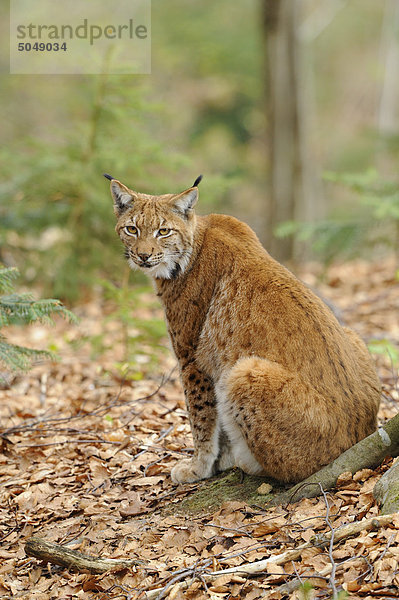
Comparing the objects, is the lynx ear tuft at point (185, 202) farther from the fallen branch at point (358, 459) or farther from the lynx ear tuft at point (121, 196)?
the fallen branch at point (358, 459)

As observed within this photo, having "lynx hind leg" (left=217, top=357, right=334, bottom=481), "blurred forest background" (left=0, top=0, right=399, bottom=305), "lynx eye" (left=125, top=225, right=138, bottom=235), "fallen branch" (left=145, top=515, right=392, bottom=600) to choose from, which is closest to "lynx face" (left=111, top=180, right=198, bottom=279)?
"lynx eye" (left=125, top=225, right=138, bottom=235)

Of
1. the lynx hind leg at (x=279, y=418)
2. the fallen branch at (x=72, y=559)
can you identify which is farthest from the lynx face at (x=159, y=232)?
the fallen branch at (x=72, y=559)

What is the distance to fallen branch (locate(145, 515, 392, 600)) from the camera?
3547 millimetres

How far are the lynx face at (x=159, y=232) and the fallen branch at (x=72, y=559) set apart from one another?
212cm

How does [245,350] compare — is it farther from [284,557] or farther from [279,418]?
[284,557]

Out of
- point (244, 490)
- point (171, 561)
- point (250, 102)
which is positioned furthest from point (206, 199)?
point (250, 102)

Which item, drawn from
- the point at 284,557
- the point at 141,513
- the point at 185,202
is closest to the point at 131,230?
the point at 185,202

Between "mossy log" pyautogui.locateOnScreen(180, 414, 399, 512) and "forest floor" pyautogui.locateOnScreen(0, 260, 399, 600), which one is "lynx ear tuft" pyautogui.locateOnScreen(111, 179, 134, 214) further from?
"mossy log" pyautogui.locateOnScreen(180, 414, 399, 512)

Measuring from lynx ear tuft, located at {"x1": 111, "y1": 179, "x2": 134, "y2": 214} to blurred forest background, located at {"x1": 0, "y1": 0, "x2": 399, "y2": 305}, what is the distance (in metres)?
2.33

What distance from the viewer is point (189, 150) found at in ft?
64.5

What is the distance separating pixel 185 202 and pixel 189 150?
15.2 m

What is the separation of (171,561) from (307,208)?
10356 millimetres

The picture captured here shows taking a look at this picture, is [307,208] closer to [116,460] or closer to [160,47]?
[116,460]

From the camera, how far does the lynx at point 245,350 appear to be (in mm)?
4219
